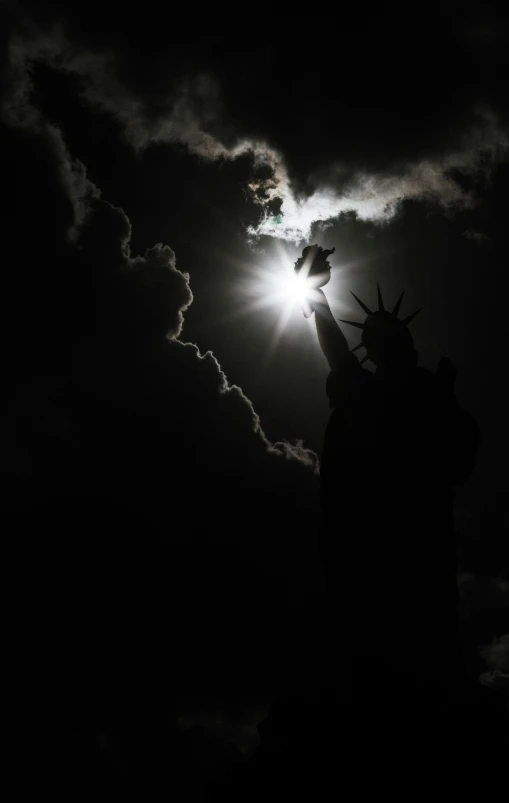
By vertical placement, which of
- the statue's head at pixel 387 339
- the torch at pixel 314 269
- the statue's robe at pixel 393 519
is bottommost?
the statue's robe at pixel 393 519

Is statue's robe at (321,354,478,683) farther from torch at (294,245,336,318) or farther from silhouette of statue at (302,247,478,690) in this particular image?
torch at (294,245,336,318)

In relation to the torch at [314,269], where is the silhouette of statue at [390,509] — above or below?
below

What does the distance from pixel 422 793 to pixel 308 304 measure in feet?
31.3

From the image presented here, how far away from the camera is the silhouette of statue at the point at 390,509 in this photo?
9469 millimetres

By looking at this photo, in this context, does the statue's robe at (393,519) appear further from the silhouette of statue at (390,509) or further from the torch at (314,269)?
the torch at (314,269)

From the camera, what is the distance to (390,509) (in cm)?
1055

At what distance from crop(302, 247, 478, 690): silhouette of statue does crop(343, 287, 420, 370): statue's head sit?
0.07ft

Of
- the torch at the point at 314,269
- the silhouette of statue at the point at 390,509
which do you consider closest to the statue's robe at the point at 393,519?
the silhouette of statue at the point at 390,509

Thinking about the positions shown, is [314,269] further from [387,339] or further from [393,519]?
[393,519]

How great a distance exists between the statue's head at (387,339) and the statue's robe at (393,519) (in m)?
0.42

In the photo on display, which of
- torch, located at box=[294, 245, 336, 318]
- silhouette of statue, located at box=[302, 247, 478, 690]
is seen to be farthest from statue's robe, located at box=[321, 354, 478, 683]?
torch, located at box=[294, 245, 336, 318]

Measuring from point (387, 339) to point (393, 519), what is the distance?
3653 mm

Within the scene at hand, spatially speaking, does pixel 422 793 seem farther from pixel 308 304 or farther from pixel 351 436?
pixel 308 304

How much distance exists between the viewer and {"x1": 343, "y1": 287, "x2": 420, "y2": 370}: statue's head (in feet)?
38.6
